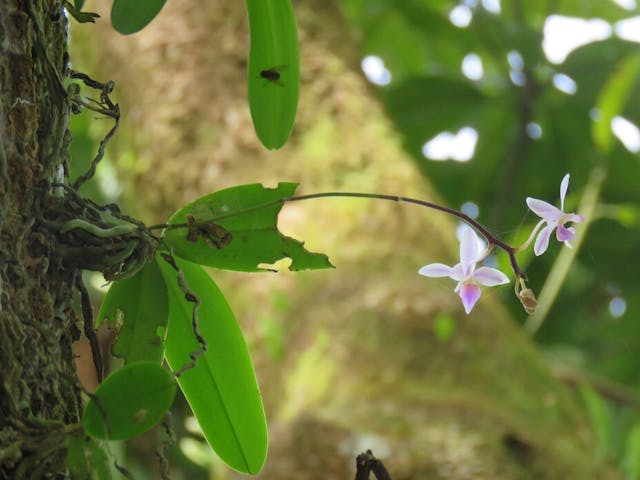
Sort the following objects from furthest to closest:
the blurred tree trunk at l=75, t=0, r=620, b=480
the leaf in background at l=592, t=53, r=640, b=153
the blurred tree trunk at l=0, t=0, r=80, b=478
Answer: the leaf in background at l=592, t=53, r=640, b=153
the blurred tree trunk at l=75, t=0, r=620, b=480
the blurred tree trunk at l=0, t=0, r=80, b=478

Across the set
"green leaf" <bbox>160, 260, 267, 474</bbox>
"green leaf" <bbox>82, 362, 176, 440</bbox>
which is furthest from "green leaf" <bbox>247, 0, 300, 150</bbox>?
"green leaf" <bbox>82, 362, 176, 440</bbox>

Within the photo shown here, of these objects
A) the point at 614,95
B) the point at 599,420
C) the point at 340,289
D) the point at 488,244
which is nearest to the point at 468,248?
the point at 488,244

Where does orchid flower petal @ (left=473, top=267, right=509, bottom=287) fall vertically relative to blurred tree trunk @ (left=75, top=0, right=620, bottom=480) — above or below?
above

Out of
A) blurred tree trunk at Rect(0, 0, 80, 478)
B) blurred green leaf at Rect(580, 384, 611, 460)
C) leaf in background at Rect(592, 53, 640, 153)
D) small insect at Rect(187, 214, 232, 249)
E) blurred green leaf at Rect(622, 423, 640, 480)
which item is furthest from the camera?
leaf in background at Rect(592, 53, 640, 153)

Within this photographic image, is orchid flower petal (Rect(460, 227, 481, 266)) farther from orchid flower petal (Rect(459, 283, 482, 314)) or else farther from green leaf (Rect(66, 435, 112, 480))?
green leaf (Rect(66, 435, 112, 480))

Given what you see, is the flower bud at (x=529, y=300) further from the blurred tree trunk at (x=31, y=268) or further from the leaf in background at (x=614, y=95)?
the leaf in background at (x=614, y=95)

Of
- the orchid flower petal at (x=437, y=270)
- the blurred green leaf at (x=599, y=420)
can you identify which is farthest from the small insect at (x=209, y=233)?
the blurred green leaf at (x=599, y=420)

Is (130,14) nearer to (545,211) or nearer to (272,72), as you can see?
(272,72)
